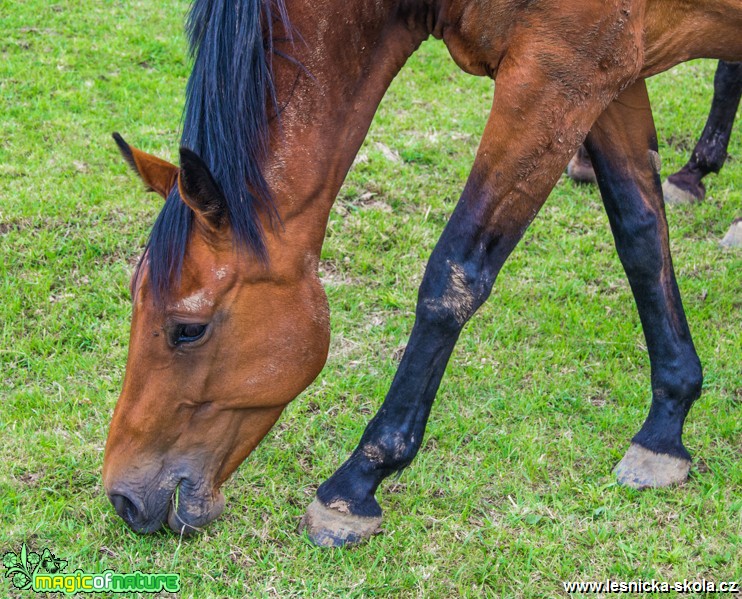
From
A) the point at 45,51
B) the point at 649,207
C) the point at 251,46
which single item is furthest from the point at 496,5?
the point at 45,51

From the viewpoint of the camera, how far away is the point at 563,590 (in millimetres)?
2738

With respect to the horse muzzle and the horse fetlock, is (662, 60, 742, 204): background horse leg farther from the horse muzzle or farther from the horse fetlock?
the horse muzzle

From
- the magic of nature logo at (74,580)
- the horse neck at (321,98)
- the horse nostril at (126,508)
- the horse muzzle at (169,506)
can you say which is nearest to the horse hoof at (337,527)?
the horse muzzle at (169,506)

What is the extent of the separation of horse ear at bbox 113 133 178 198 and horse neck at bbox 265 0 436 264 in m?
0.33

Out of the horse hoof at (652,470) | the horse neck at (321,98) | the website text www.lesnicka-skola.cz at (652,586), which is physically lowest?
the website text www.lesnicka-skola.cz at (652,586)

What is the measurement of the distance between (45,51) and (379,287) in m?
3.72

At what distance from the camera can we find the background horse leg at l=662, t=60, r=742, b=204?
5.26 m

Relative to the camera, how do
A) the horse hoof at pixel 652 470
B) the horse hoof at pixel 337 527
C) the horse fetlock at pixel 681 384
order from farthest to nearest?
1. the horse fetlock at pixel 681 384
2. the horse hoof at pixel 652 470
3. the horse hoof at pixel 337 527

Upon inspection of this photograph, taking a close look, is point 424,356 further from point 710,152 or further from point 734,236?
point 710,152

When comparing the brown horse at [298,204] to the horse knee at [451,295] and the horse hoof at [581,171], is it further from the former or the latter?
the horse hoof at [581,171]

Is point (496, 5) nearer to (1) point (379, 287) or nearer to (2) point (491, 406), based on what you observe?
(2) point (491, 406)

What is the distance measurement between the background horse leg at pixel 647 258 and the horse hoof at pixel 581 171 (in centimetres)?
222

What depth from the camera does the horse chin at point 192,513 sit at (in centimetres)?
279

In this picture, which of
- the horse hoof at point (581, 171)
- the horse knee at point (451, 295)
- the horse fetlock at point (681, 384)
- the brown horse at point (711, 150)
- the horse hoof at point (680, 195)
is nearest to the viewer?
the horse knee at point (451, 295)
